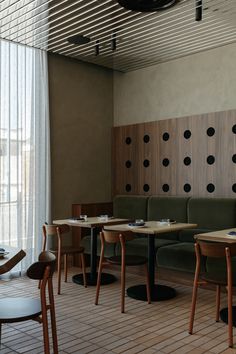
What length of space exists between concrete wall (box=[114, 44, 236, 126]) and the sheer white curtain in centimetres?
165

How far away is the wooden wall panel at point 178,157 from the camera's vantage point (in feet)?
18.8

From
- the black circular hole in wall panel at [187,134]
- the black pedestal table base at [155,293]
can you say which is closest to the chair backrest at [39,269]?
the black pedestal table base at [155,293]

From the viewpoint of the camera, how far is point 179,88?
6457 mm

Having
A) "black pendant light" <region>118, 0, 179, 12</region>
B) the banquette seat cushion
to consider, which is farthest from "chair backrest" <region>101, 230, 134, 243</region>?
"black pendant light" <region>118, 0, 179, 12</region>

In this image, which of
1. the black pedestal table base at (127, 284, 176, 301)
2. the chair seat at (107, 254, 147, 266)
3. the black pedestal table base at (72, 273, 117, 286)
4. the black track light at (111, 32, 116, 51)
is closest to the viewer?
the chair seat at (107, 254, 147, 266)

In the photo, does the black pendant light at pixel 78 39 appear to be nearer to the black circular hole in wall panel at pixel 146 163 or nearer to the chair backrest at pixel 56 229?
the black circular hole in wall panel at pixel 146 163

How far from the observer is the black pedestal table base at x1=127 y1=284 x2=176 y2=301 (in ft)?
14.9

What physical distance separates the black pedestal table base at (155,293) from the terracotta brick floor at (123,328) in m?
0.09

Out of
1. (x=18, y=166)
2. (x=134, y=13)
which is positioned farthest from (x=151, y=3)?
(x=18, y=166)

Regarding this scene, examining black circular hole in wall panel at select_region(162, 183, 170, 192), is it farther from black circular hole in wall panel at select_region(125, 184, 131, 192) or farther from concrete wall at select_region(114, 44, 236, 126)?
concrete wall at select_region(114, 44, 236, 126)

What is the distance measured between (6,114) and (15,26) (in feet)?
4.04

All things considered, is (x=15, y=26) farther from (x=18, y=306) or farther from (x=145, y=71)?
(x=18, y=306)

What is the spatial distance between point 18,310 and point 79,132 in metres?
4.63

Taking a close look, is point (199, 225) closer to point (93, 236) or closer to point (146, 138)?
point (93, 236)
